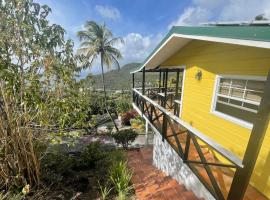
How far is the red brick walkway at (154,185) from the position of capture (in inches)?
155

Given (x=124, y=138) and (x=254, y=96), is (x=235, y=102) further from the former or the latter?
(x=124, y=138)

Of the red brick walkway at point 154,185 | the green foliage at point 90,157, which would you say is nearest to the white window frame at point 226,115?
the red brick walkway at point 154,185

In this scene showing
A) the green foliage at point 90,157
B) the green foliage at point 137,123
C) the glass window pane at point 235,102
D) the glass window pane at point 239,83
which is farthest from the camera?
the green foliage at point 137,123

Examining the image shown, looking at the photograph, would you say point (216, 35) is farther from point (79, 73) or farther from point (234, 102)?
point (79, 73)

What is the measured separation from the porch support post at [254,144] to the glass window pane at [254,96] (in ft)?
5.74

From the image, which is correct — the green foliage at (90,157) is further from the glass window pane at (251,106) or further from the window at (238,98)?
the glass window pane at (251,106)

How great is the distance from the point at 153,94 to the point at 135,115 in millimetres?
4336

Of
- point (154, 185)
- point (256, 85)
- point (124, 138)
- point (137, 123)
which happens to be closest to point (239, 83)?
point (256, 85)

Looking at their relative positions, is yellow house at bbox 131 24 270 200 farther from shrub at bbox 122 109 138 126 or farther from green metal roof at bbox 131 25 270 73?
shrub at bbox 122 109 138 126

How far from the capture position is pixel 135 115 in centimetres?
1498

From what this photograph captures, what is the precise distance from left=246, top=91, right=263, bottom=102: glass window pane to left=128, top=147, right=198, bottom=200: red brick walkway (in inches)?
98.2

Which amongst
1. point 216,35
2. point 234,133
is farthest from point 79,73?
point 234,133

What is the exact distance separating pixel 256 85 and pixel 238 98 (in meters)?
0.54

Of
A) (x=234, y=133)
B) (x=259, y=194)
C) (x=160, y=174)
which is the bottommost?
(x=160, y=174)
